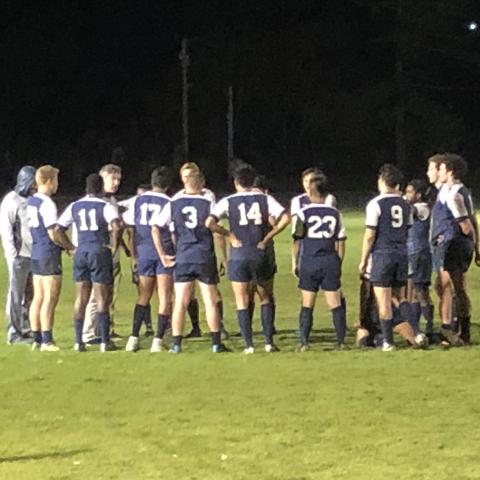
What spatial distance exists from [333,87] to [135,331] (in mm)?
49890

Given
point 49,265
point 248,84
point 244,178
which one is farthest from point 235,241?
point 248,84

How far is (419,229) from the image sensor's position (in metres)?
12.4

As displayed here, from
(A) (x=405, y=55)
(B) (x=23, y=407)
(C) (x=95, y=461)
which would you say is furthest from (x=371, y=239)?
(A) (x=405, y=55)

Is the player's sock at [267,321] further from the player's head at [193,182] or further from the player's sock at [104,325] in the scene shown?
the player's sock at [104,325]

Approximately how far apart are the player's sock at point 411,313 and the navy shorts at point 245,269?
1.45 meters

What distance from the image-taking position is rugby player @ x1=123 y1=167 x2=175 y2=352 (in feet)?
38.5

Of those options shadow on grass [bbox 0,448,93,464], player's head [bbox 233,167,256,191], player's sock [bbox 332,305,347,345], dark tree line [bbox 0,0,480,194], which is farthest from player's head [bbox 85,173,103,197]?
dark tree line [bbox 0,0,480,194]

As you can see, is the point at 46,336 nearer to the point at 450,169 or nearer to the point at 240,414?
the point at 240,414

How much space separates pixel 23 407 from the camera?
30.0ft

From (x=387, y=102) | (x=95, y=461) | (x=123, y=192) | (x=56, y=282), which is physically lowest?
(x=95, y=461)

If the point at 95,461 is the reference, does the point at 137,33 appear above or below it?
above

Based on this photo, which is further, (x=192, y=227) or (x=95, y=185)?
(x=95, y=185)

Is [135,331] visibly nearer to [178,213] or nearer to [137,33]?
[178,213]

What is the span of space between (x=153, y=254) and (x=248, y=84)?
5139cm
